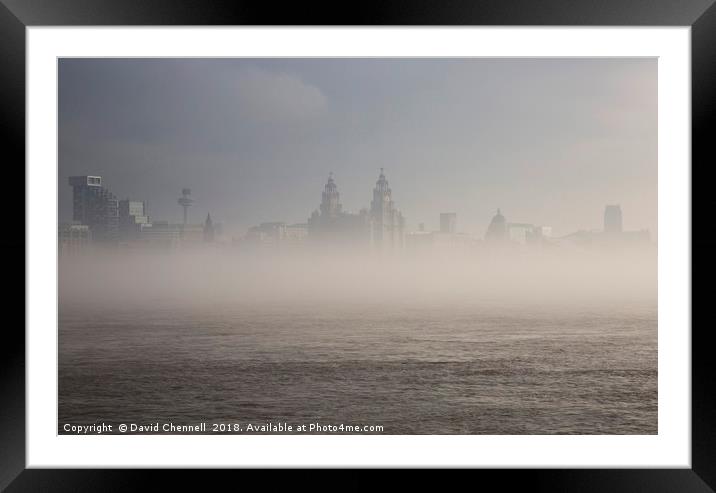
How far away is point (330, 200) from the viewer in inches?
447

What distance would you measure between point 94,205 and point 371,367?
20.5ft

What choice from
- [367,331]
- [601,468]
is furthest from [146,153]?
[601,468]

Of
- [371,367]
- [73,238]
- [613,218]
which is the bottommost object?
[371,367]

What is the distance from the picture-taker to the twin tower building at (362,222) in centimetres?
1127

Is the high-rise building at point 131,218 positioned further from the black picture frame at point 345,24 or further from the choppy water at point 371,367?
the black picture frame at point 345,24

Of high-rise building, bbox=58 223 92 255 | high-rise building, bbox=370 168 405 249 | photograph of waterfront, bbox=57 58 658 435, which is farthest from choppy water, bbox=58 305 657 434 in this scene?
high-rise building, bbox=370 168 405 249

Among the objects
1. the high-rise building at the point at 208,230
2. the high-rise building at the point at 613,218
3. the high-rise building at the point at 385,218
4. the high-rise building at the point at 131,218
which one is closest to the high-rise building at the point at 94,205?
the high-rise building at the point at 131,218

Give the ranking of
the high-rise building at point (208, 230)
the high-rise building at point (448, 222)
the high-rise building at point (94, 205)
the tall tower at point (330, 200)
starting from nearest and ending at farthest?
1. the high-rise building at point (94, 205)
2. the high-rise building at point (208, 230)
3. the tall tower at point (330, 200)
4. the high-rise building at point (448, 222)

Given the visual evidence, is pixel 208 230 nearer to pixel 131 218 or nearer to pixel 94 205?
pixel 131 218

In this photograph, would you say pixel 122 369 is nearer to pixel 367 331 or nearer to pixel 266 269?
pixel 266 269

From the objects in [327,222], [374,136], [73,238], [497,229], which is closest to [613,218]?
[497,229]

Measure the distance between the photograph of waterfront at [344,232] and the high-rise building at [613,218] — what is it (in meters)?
0.04

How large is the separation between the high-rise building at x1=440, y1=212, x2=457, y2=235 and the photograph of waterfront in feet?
0.15

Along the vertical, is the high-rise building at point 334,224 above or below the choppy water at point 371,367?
above
